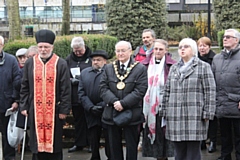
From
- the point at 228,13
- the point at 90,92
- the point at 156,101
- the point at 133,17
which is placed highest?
the point at 228,13

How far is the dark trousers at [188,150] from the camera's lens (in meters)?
5.45

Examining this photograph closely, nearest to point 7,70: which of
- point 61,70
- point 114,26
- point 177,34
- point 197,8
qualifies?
point 61,70

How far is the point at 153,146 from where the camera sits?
20.3 ft

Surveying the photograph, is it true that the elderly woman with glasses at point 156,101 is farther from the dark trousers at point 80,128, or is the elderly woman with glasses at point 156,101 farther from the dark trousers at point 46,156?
the dark trousers at point 80,128

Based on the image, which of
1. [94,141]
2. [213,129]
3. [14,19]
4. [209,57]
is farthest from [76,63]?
[14,19]

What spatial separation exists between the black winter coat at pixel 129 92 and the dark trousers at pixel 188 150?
65cm

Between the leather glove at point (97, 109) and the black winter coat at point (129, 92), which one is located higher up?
the black winter coat at point (129, 92)

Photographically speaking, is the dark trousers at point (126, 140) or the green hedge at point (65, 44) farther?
the green hedge at point (65, 44)

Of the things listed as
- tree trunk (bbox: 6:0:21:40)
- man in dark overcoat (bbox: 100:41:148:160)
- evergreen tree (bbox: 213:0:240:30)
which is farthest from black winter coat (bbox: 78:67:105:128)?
evergreen tree (bbox: 213:0:240:30)

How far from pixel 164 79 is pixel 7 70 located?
2407 millimetres

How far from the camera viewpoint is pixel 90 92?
650 cm

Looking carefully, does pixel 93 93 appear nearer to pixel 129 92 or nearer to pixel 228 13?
pixel 129 92

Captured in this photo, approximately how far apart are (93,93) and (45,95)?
96 cm

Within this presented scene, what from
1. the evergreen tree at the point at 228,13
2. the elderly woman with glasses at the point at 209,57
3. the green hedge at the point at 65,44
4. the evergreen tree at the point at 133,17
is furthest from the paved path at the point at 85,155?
the evergreen tree at the point at 228,13
